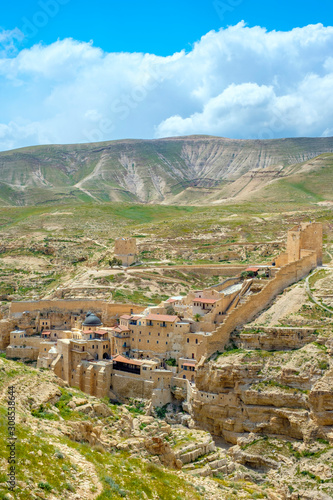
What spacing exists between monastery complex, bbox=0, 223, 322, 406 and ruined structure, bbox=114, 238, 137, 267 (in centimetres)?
1796

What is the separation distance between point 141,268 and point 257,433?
106 feet

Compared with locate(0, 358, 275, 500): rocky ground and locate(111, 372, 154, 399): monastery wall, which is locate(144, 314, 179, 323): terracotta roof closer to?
locate(111, 372, 154, 399): monastery wall

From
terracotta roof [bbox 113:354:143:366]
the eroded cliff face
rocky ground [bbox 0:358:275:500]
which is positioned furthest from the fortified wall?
rocky ground [bbox 0:358:275:500]

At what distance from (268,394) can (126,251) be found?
1419 inches

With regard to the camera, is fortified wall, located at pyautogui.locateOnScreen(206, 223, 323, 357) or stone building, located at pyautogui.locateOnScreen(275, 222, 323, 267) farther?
stone building, located at pyautogui.locateOnScreen(275, 222, 323, 267)

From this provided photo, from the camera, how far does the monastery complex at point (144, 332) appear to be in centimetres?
3991

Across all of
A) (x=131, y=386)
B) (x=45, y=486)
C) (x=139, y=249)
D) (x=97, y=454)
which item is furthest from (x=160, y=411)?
(x=139, y=249)

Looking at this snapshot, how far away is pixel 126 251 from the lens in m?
68.2

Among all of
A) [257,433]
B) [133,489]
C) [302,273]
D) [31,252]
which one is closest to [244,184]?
[31,252]

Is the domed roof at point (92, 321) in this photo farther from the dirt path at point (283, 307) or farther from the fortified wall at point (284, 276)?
the dirt path at point (283, 307)

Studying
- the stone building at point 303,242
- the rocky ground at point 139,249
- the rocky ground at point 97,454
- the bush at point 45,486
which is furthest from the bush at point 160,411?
the bush at point 45,486

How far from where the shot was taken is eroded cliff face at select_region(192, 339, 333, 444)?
34062 mm

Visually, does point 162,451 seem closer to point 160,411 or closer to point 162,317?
point 160,411

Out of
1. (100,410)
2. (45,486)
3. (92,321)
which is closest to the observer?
(45,486)
